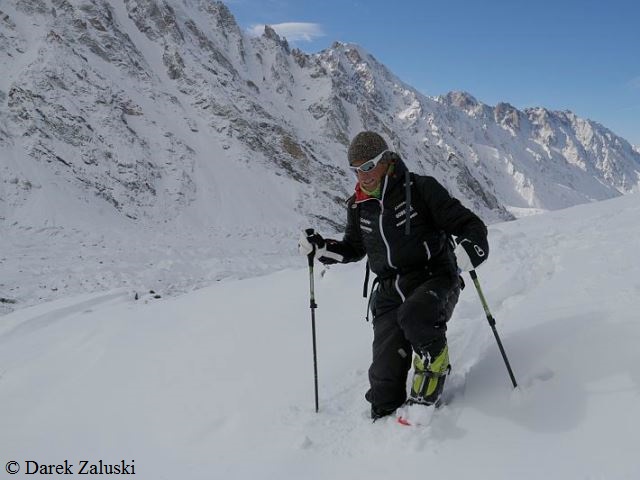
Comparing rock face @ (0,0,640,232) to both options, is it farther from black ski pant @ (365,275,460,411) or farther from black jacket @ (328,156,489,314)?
black ski pant @ (365,275,460,411)

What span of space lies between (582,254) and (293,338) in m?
4.38

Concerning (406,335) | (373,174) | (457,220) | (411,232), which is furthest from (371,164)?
(406,335)

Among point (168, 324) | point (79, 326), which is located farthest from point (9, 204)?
point (168, 324)

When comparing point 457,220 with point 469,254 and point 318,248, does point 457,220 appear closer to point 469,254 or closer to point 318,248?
point 469,254

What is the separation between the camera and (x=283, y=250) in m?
28.2

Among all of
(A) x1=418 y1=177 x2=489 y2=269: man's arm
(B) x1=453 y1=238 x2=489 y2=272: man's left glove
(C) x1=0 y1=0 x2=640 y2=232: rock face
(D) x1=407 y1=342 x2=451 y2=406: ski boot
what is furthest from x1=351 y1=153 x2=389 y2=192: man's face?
(C) x1=0 y1=0 x2=640 y2=232: rock face

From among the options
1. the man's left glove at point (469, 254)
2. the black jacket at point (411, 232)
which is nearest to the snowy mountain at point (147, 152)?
the black jacket at point (411, 232)

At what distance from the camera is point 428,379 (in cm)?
360

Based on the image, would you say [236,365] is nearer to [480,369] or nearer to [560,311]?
[480,369]

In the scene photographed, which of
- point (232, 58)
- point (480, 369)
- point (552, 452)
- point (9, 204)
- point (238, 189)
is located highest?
point (232, 58)

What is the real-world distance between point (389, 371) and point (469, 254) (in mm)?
1159

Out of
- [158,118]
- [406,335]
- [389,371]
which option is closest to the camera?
[406,335]

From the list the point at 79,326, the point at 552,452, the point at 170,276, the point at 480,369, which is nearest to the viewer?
the point at 552,452

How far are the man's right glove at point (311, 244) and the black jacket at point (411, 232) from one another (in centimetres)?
62
